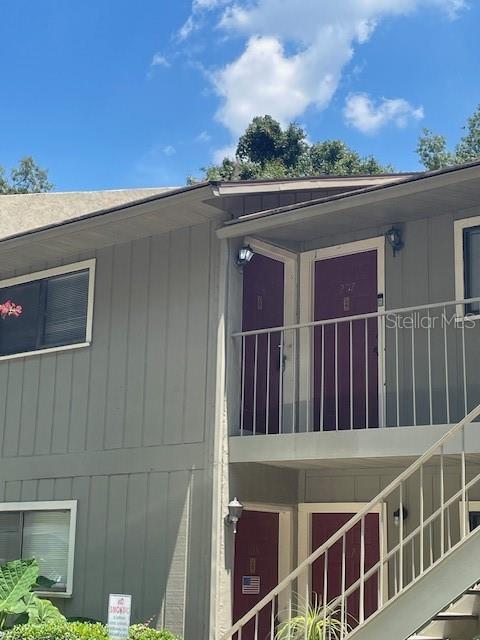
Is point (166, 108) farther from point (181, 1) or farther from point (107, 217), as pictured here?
point (107, 217)

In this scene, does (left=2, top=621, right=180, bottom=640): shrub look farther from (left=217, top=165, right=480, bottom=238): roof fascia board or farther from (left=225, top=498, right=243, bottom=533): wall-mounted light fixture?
(left=217, top=165, right=480, bottom=238): roof fascia board

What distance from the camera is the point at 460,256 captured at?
896 centimetres

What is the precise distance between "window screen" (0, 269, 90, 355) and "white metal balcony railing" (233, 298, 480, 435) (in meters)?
2.11

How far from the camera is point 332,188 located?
9297 millimetres

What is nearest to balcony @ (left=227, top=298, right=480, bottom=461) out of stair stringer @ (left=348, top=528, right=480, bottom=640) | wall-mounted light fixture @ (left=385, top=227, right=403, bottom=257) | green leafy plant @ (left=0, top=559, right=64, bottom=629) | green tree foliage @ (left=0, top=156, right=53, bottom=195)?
wall-mounted light fixture @ (left=385, top=227, right=403, bottom=257)

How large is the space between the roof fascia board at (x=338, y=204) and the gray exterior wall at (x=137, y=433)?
18.8 inches

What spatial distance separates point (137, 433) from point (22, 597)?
77.8 inches

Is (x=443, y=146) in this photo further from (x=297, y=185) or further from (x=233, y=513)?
(x=233, y=513)

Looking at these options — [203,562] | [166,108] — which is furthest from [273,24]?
[203,562]

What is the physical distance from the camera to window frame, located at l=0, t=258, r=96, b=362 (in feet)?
34.1

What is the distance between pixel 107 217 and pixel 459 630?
17.2 feet

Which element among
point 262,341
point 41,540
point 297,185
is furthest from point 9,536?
point 297,185

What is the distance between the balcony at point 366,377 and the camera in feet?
28.2

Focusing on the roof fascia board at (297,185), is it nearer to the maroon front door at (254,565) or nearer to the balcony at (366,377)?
the balcony at (366,377)
